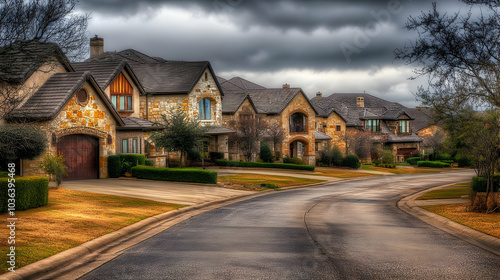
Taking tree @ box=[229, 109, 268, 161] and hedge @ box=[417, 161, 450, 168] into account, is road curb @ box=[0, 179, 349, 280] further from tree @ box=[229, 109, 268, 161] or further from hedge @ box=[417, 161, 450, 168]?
hedge @ box=[417, 161, 450, 168]

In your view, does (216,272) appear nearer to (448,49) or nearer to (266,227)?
(266,227)

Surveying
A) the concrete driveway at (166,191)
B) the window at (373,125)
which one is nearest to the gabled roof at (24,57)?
the concrete driveway at (166,191)

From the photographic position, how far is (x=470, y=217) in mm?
16047

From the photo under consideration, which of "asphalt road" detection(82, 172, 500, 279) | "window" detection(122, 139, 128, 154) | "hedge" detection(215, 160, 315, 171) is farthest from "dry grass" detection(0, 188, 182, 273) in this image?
"hedge" detection(215, 160, 315, 171)

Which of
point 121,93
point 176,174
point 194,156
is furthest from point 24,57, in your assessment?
point 194,156

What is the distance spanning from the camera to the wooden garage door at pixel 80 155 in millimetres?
28625

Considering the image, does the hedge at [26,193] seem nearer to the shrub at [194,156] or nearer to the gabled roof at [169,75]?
the gabled roof at [169,75]

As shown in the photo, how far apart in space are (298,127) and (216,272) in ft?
177

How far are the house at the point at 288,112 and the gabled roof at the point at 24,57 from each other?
90.9 feet

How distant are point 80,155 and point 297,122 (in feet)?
121

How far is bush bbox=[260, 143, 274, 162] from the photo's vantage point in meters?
53.8

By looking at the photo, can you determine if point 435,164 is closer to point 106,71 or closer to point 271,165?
point 271,165

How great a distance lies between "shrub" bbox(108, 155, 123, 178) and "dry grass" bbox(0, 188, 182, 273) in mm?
9783

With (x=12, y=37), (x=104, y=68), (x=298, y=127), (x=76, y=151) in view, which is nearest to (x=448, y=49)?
(x=12, y=37)
